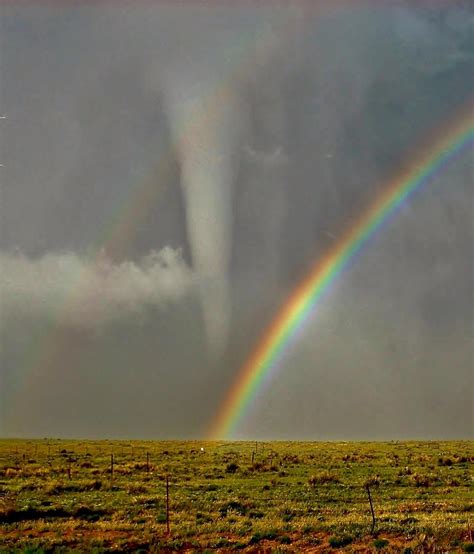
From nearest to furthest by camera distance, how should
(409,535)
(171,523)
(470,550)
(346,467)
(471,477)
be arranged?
(470,550) → (409,535) → (171,523) → (471,477) → (346,467)

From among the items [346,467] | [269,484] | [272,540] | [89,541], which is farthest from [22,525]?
[346,467]

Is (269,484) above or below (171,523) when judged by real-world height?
above

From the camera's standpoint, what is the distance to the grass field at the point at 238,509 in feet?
68.9

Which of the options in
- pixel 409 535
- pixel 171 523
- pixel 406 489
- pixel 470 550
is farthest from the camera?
pixel 406 489

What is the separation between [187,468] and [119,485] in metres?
11.4

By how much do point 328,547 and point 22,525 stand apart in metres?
13.8

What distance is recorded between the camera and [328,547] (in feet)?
66.4

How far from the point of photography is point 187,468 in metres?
46.9

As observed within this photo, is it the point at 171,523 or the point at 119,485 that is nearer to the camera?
the point at 171,523

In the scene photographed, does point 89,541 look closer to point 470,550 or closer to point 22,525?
point 22,525

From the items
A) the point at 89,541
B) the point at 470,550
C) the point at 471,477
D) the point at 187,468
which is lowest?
the point at 470,550

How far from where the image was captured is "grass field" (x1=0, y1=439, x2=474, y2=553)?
2100 centimetres

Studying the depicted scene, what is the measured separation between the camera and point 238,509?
27547 millimetres

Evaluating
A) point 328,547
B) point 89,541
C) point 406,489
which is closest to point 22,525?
point 89,541
